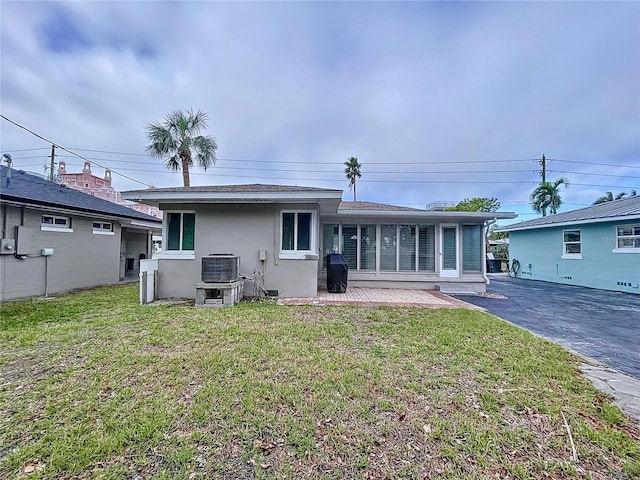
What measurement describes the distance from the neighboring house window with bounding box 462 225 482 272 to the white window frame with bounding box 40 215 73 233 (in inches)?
525

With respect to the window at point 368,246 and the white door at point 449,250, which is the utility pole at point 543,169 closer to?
the white door at point 449,250

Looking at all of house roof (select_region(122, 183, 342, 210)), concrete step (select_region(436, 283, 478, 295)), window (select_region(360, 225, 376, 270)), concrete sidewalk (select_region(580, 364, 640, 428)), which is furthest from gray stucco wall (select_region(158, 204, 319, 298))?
concrete sidewalk (select_region(580, 364, 640, 428))

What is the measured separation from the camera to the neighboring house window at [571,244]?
497 inches

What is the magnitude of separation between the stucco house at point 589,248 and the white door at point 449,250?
619 cm

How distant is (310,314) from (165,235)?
4.84 meters

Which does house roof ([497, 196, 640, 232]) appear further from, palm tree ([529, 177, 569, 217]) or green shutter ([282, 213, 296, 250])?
green shutter ([282, 213, 296, 250])

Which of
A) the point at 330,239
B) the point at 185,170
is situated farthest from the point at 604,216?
the point at 185,170

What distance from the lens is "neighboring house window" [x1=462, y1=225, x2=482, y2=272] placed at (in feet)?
33.8

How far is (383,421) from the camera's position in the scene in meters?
2.46

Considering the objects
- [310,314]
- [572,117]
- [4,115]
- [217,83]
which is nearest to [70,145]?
[4,115]

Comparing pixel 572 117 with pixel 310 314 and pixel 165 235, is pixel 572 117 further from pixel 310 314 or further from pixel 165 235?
pixel 165 235

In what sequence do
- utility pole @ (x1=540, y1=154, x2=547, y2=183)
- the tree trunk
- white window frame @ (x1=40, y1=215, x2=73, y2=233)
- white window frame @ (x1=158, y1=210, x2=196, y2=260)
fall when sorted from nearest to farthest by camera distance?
1. white window frame @ (x1=158, y1=210, x2=196, y2=260)
2. white window frame @ (x1=40, y1=215, x2=73, y2=233)
3. the tree trunk
4. utility pole @ (x1=540, y1=154, x2=547, y2=183)

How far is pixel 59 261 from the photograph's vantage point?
9.05 m

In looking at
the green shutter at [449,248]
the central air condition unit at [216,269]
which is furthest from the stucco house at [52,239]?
the green shutter at [449,248]
